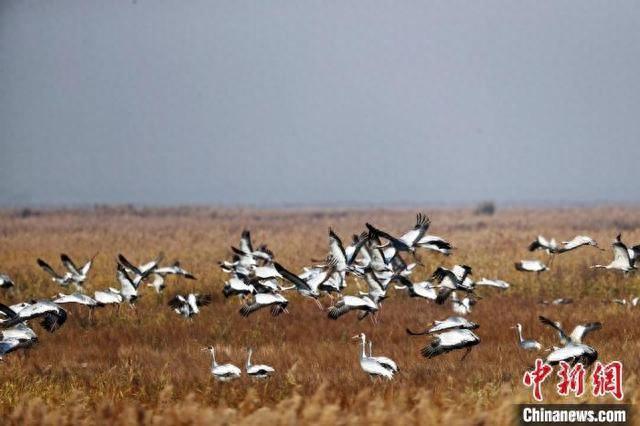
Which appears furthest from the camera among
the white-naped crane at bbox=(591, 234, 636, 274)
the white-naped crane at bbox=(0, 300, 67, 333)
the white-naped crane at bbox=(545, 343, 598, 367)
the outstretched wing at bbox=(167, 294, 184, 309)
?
the outstretched wing at bbox=(167, 294, 184, 309)

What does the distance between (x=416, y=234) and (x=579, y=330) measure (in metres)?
3.77

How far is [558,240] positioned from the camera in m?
42.3

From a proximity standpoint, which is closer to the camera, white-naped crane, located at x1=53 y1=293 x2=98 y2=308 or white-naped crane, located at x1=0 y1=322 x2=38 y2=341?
white-naped crane, located at x1=0 y1=322 x2=38 y2=341

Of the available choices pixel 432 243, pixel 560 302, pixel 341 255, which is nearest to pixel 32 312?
pixel 341 255

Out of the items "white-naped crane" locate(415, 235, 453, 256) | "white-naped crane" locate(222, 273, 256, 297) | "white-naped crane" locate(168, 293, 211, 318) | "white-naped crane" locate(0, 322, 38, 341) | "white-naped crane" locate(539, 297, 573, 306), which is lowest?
"white-naped crane" locate(539, 297, 573, 306)

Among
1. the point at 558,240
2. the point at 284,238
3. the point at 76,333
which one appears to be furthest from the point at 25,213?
the point at 76,333

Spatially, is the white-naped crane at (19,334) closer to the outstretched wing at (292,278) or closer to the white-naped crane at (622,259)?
the outstretched wing at (292,278)

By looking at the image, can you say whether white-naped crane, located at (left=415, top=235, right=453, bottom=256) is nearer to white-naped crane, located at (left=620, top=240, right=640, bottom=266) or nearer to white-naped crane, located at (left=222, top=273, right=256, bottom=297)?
white-naped crane, located at (left=222, top=273, right=256, bottom=297)

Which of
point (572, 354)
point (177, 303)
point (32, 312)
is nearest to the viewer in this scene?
point (572, 354)

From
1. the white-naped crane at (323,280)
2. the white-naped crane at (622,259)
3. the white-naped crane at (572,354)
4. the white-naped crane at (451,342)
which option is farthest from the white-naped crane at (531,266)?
the white-naped crane at (572,354)

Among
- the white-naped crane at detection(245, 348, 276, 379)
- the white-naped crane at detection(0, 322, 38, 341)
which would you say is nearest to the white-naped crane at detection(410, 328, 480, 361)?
the white-naped crane at detection(245, 348, 276, 379)

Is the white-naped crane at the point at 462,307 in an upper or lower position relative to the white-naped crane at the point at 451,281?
lower

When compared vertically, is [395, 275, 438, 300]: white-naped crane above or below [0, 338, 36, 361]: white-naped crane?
above

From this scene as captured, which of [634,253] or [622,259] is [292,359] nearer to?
[622,259]
